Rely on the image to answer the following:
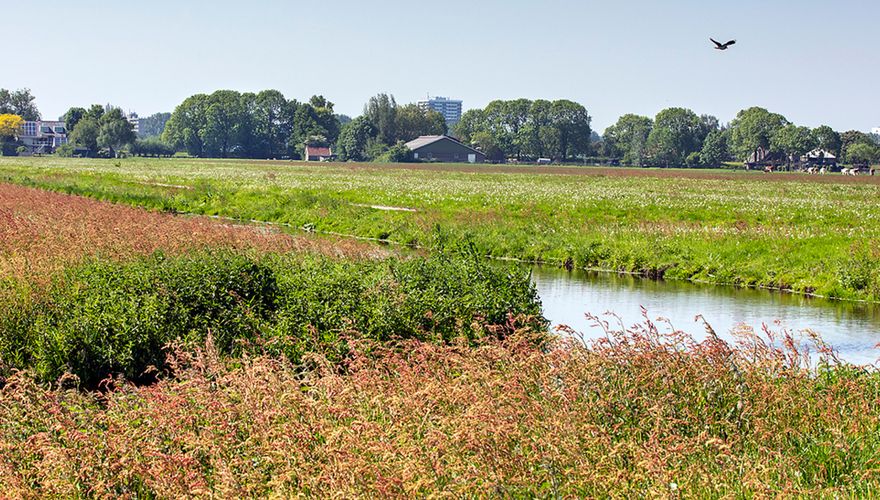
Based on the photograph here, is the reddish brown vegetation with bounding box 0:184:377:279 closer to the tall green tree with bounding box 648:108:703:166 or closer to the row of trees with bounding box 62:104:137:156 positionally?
the tall green tree with bounding box 648:108:703:166

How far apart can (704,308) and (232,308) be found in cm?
1324

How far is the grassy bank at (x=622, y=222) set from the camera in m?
29.4

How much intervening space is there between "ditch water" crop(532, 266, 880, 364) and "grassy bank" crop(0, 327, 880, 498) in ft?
28.3

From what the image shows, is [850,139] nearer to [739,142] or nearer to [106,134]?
[739,142]

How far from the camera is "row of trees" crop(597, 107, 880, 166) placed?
566 feet

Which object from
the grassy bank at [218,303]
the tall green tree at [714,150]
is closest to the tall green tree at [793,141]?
the tall green tree at [714,150]

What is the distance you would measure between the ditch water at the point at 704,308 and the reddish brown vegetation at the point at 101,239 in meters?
5.71

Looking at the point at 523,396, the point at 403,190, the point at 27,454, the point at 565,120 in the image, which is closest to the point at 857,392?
the point at 523,396

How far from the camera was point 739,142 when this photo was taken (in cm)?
19225

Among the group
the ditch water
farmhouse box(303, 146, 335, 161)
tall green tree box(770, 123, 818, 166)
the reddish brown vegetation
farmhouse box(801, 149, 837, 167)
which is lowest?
the ditch water

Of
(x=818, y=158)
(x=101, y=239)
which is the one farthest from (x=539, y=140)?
(x=101, y=239)

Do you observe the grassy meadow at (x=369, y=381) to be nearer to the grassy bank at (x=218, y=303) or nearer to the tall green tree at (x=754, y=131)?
the grassy bank at (x=218, y=303)

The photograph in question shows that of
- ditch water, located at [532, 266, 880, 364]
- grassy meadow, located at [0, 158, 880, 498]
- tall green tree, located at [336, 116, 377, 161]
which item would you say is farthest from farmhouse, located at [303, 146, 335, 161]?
ditch water, located at [532, 266, 880, 364]

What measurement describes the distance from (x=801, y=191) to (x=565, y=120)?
131 meters
